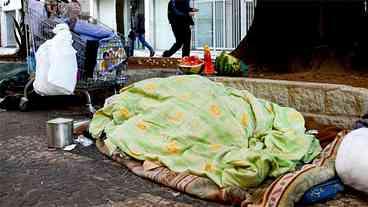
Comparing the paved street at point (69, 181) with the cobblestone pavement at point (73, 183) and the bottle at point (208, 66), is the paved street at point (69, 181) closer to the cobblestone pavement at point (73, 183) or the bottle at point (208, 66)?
the cobblestone pavement at point (73, 183)

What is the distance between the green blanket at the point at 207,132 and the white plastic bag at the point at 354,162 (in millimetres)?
381

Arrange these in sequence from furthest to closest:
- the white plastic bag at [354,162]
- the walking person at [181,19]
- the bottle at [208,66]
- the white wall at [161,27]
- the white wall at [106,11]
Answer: the white wall at [106,11] → the white wall at [161,27] → the walking person at [181,19] → the bottle at [208,66] → the white plastic bag at [354,162]

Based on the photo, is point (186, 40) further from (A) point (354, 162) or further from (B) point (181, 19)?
(A) point (354, 162)

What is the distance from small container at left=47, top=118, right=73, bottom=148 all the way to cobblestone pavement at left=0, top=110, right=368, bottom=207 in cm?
11

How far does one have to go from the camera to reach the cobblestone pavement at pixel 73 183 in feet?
10.9

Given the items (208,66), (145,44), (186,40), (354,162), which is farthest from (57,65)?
(145,44)

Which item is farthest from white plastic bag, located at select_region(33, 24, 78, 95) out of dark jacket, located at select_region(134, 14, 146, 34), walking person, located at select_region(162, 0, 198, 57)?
dark jacket, located at select_region(134, 14, 146, 34)

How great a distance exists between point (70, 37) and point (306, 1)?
3048mm

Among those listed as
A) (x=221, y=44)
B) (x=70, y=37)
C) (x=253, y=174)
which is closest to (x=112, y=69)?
(x=70, y=37)

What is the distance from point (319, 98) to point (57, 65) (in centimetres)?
287

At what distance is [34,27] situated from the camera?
6395 millimetres

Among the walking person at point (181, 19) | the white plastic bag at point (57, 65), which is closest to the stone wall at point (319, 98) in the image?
the white plastic bag at point (57, 65)

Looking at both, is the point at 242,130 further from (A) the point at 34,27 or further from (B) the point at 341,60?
(A) the point at 34,27

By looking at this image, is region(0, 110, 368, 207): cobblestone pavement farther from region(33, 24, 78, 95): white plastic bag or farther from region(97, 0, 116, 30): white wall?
region(97, 0, 116, 30): white wall
